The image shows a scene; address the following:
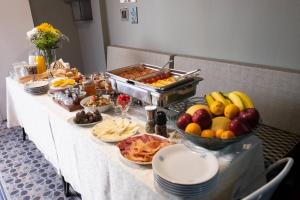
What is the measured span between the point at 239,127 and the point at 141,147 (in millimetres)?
370

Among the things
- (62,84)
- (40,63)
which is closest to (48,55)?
(40,63)

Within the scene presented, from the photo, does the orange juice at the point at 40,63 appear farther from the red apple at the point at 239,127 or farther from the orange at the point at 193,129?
the red apple at the point at 239,127

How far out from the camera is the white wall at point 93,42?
3.11 m

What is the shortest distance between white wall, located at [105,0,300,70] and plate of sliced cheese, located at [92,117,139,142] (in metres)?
1.06

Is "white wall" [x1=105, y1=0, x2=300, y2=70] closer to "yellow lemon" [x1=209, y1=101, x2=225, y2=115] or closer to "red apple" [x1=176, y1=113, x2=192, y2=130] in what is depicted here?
"yellow lemon" [x1=209, y1=101, x2=225, y2=115]

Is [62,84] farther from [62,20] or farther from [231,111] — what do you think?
[62,20]

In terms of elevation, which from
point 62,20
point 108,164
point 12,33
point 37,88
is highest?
point 62,20

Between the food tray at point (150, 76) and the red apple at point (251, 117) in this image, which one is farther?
the food tray at point (150, 76)

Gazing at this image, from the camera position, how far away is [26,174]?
6.35 ft

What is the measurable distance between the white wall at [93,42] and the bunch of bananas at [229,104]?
7.89 feet

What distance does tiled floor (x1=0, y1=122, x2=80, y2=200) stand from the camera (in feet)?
5.62

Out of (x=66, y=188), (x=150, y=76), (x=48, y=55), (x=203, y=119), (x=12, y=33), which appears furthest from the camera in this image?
(x=12, y=33)

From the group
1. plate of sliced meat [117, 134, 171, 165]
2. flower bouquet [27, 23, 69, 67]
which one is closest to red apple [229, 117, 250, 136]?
plate of sliced meat [117, 134, 171, 165]

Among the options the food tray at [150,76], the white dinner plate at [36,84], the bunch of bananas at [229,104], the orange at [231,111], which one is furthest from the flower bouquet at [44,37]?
the orange at [231,111]
